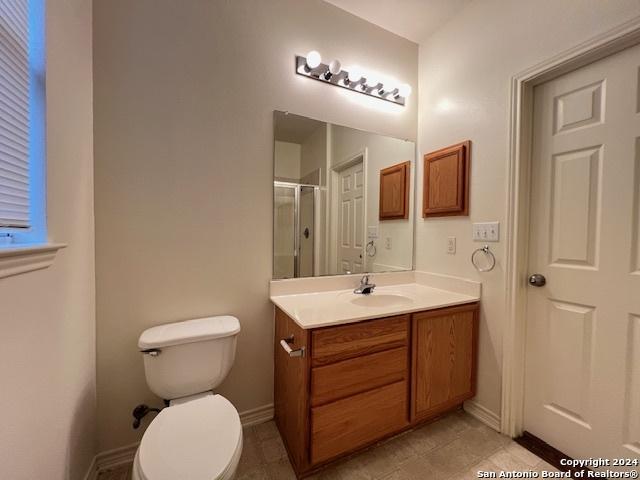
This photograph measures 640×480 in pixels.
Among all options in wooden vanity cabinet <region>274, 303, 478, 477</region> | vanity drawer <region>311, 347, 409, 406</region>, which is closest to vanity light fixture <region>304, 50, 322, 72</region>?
wooden vanity cabinet <region>274, 303, 478, 477</region>

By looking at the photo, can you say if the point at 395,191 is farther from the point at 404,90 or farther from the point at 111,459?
the point at 111,459

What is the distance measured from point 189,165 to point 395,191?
1.43 m

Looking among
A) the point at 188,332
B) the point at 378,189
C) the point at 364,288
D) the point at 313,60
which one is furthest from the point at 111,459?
the point at 313,60

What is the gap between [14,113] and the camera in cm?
73

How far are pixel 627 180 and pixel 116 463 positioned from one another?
9.00 feet

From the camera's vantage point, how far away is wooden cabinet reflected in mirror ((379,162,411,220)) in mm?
1992

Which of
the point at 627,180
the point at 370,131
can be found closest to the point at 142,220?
the point at 370,131

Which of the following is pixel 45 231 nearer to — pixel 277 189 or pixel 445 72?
pixel 277 189

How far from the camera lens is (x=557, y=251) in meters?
1.38

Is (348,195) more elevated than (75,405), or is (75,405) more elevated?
(348,195)

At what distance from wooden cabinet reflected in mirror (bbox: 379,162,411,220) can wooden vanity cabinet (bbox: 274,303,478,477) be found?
0.80 meters

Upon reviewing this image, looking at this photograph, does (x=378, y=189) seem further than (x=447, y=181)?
Yes

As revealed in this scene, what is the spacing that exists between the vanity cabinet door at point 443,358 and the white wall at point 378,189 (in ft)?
1.92

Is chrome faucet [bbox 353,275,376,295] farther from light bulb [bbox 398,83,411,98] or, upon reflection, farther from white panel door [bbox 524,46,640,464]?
light bulb [bbox 398,83,411,98]
